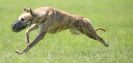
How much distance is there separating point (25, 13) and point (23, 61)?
132 centimetres

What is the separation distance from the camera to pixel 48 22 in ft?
42.5

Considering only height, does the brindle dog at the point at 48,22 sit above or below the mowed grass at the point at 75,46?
above

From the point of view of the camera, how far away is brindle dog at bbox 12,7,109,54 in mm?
12445

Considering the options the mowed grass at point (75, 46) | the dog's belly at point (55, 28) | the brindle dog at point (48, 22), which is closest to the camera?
the mowed grass at point (75, 46)

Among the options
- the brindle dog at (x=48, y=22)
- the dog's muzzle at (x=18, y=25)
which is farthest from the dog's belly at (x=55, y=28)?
the dog's muzzle at (x=18, y=25)

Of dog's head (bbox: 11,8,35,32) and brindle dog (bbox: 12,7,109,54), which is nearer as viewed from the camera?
dog's head (bbox: 11,8,35,32)

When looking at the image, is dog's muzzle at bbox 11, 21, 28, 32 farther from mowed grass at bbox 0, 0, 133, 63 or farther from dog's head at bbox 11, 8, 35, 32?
mowed grass at bbox 0, 0, 133, 63

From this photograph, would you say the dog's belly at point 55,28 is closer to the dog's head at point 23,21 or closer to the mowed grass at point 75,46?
the mowed grass at point 75,46

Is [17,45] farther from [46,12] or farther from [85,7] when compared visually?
[85,7]

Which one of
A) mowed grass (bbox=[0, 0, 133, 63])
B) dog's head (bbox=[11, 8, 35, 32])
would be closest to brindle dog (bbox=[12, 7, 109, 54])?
dog's head (bbox=[11, 8, 35, 32])

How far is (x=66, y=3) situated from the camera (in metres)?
33.5

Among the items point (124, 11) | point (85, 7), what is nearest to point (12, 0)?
point (85, 7)

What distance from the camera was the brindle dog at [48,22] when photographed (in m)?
12.4

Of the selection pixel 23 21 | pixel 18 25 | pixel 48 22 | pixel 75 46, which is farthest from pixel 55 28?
pixel 75 46
